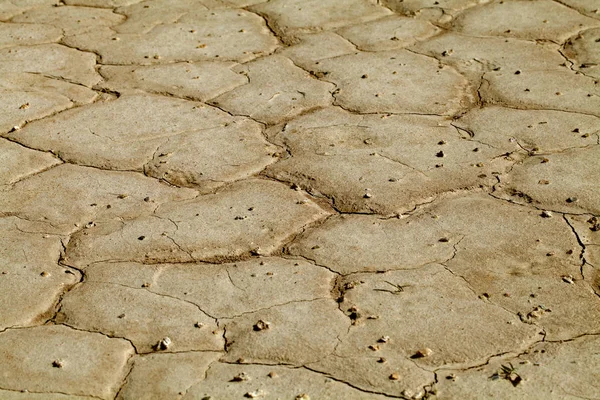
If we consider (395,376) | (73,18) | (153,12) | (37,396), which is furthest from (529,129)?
(73,18)

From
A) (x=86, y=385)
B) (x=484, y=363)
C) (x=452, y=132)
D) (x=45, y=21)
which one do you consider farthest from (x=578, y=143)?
(x=45, y=21)

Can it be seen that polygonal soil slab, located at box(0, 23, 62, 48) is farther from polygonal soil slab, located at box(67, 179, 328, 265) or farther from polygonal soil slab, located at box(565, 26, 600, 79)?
polygonal soil slab, located at box(565, 26, 600, 79)

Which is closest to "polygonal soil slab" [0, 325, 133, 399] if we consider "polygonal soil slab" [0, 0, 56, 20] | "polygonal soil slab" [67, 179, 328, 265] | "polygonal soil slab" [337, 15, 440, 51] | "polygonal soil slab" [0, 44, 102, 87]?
"polygonal soil slab" [67, 179, 328, 265]

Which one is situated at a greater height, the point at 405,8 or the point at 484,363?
the point at 484,363

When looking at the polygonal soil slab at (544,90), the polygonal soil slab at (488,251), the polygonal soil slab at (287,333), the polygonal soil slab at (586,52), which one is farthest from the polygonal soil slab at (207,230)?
the polygonal soil slab at (586,52)

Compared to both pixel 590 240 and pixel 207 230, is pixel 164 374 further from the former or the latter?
pixel 590 240

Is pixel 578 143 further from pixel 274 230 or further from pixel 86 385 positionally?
→ pixel 86 385

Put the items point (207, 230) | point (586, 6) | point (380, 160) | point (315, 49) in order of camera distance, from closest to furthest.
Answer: point (207, 230) → point (380, 160) → point (315, 49) → point (586, 6)

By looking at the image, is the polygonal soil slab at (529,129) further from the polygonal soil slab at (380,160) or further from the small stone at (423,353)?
the small stone at (423,353)
